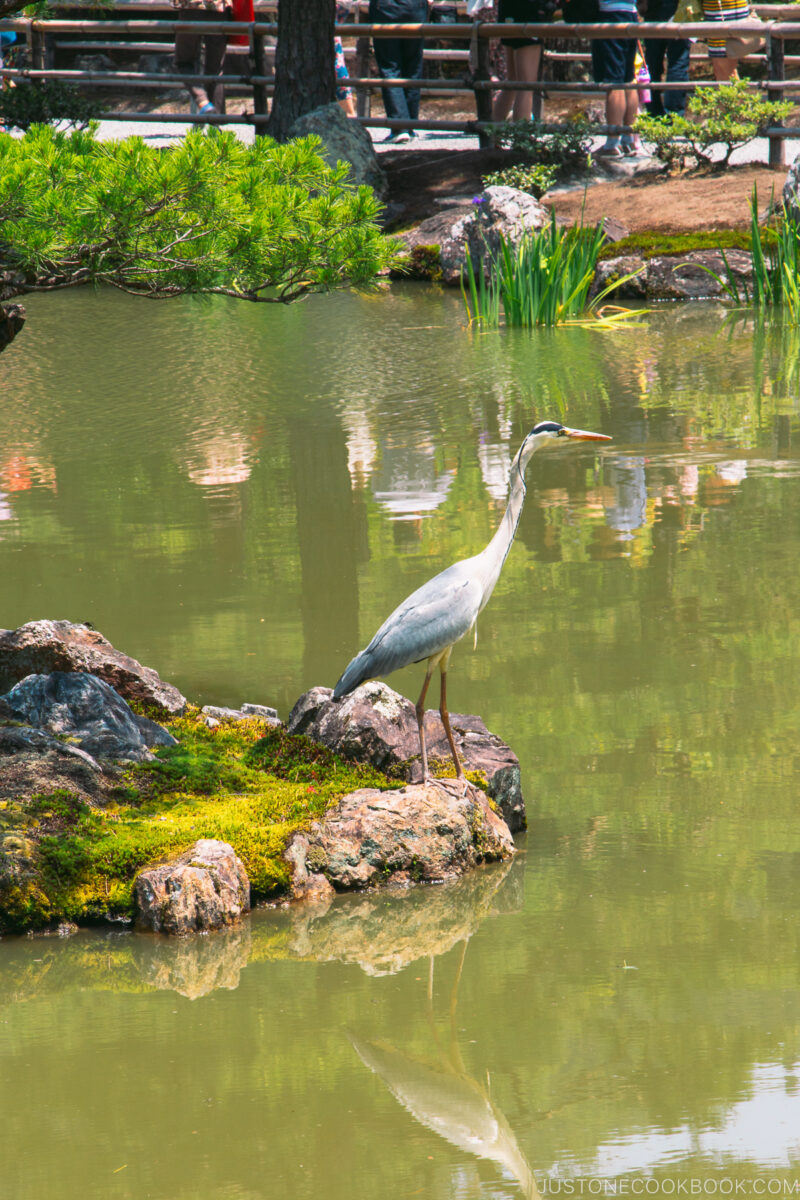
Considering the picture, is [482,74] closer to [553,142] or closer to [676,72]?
[553,142]

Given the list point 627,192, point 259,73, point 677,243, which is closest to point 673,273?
point 677,243

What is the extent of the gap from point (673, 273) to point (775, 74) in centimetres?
388

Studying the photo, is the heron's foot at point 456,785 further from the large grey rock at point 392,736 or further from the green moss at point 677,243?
the green moss at point 677,243

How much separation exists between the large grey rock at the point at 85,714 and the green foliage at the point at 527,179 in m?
12.0

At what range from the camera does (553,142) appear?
1622 centimetres

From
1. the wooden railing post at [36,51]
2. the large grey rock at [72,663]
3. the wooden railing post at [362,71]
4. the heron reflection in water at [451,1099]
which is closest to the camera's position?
the heron reflection in water at [451,1099]

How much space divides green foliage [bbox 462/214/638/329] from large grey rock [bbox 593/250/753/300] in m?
1.31

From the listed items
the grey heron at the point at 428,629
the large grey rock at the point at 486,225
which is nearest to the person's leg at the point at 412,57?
the large grey rock at the point at 486,225

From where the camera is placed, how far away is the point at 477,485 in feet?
26.7

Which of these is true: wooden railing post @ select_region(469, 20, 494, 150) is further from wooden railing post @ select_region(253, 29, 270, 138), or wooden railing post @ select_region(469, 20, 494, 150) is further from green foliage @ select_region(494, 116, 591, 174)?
wooden railing post @ select_region(253, 29, 270, 138)

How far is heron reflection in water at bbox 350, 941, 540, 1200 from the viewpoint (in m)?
2.97

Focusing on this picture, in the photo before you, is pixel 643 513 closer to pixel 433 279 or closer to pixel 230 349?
pixel 230 349

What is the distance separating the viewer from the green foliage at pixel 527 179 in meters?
15.6

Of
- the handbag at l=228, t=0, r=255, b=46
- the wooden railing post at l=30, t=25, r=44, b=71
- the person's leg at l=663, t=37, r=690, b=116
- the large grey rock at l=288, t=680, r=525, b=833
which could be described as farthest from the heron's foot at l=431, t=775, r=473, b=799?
the wooden railing post at l=30, t=25, r=44, b=71
